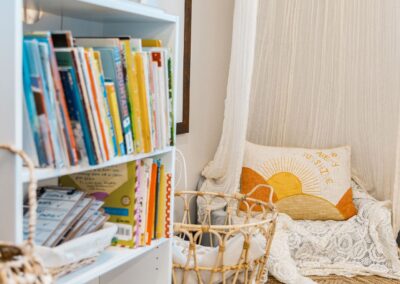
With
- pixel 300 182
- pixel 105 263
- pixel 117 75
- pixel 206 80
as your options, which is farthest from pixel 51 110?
pixel 300 182

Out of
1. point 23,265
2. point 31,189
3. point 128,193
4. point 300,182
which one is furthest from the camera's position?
point 300,182

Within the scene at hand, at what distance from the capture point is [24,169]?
1.09 metres

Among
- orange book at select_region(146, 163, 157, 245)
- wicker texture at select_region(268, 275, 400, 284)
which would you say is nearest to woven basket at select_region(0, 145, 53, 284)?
orange book at select_region(146, 163, 157, 245)

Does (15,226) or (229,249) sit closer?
(15,226)

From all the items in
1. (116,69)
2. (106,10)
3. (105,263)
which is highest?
(106,10)

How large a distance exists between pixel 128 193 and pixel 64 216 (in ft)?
0.82

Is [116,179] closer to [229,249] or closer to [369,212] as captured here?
[229,249]

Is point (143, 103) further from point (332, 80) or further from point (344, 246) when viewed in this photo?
point (332, 80)

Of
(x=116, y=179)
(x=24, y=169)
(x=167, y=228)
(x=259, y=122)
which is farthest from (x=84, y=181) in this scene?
(x=259, y=122)

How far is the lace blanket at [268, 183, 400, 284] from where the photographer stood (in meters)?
2.38

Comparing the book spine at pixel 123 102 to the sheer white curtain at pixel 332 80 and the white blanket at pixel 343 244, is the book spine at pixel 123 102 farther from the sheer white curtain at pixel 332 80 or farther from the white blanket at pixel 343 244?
the sheer white curtain at pixel 332 80

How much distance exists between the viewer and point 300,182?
259 cm

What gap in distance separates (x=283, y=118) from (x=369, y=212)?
587 mm

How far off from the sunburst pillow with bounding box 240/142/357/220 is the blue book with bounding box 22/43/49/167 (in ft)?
4.96
